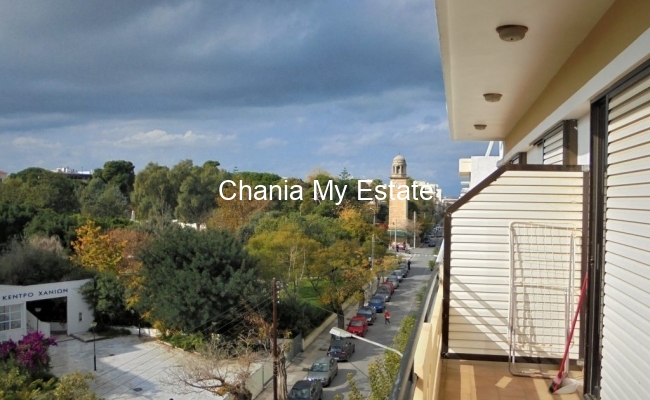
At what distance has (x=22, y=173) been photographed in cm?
3988

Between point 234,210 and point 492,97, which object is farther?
point 234,210

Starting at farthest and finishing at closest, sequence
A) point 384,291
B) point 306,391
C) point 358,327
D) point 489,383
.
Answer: point 384,291
point 358,327
point 306,391
point 489,383

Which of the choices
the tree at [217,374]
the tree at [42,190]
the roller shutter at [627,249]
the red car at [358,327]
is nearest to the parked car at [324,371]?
the tree at [217,374]

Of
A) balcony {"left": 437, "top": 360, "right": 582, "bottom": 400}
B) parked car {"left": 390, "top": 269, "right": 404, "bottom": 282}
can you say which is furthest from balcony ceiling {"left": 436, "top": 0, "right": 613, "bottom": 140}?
parked car {"left": 390, "top": 269, "right": 404, "bottom": 282}

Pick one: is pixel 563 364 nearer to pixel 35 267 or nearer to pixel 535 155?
pixel 535 155

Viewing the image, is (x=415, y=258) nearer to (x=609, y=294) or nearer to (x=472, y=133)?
(x=472, y=133)

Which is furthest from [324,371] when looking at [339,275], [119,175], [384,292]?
[119,175]

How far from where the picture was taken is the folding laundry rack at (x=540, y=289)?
3268 mm

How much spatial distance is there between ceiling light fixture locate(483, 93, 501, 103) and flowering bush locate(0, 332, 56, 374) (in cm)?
1326

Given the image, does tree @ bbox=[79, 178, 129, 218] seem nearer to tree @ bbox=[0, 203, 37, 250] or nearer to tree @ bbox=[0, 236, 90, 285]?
tree @ bbox=[0, 203, 37, 250]

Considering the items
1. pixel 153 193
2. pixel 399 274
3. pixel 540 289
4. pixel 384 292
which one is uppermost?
pixel 153 193

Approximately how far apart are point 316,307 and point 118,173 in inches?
1361

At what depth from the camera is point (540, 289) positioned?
132 inches

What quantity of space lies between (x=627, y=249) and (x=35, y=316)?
69.0 feet
